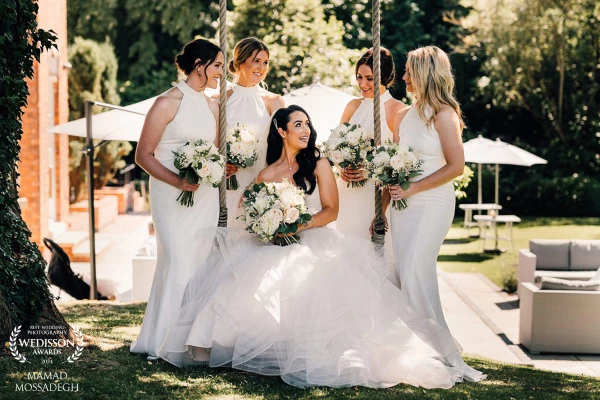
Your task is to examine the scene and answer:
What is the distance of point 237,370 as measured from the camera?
17.7 ft

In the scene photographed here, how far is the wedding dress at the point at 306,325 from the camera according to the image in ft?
16.9

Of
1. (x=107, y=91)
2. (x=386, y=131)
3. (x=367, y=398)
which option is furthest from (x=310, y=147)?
(x=107, y=91)

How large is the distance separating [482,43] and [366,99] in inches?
938

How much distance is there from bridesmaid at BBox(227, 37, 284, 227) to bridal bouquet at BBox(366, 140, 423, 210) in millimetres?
1091

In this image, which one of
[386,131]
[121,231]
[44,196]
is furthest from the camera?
[121,231]

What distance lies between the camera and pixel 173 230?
5746mm

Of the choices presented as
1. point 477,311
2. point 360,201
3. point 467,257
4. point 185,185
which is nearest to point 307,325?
point 185,185

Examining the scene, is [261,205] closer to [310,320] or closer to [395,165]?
[310,320]

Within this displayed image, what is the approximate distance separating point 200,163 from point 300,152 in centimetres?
91

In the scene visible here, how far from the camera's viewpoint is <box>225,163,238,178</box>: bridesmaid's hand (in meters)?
6.25

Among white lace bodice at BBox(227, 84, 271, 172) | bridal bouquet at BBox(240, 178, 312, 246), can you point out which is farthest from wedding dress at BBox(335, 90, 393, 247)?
bridal bouquet at BBox(240, 178, 312, 246)

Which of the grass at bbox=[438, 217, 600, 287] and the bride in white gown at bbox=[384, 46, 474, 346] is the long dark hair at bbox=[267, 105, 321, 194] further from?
the grass at bbox=[438, 217, 600, 287]

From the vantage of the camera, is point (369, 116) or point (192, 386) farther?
point (369, 116)

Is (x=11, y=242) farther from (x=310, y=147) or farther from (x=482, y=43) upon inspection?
(x=482, y=43)
